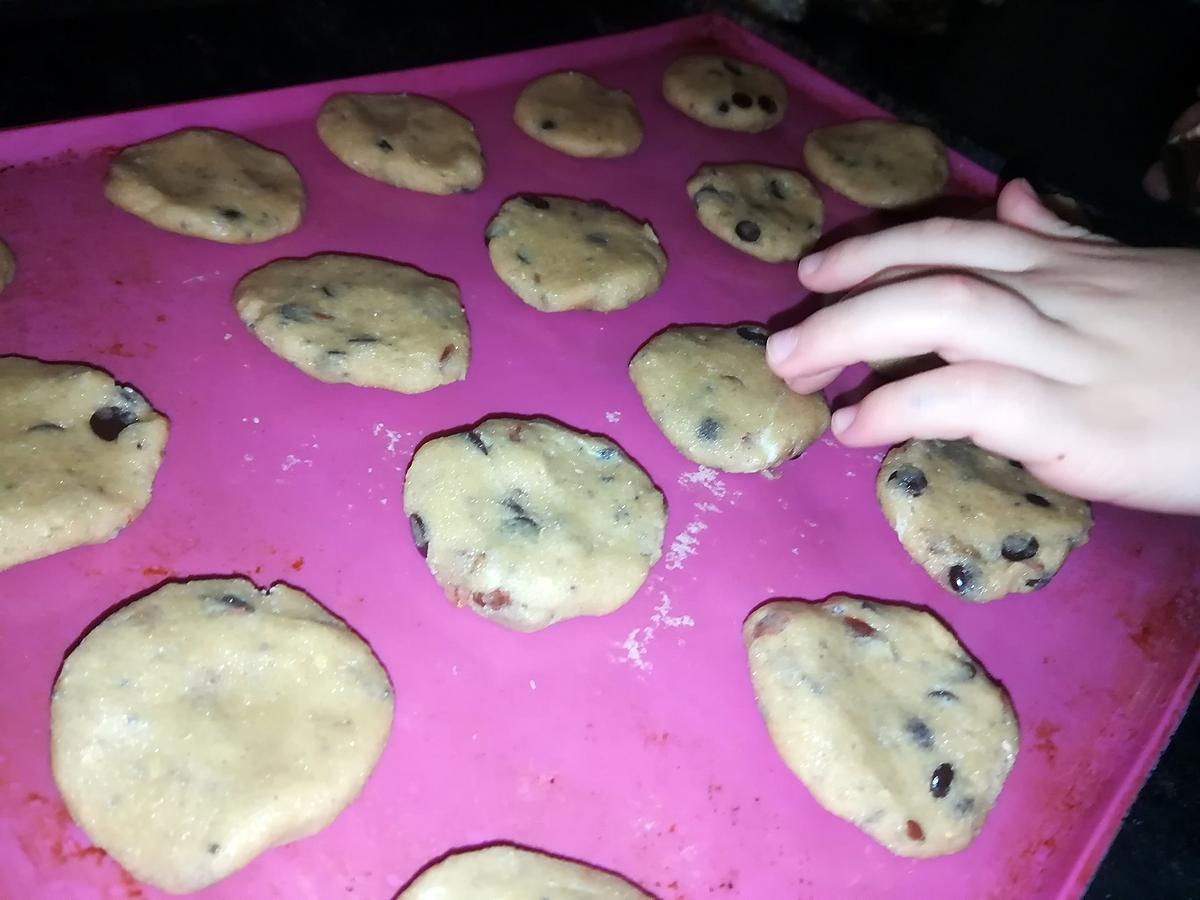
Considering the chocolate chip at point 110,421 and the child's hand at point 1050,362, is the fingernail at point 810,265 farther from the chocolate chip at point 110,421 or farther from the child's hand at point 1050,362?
the chocolate chip at point 110,421

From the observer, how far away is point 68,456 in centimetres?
120

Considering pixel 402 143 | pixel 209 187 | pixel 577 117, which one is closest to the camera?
pixel 209 187

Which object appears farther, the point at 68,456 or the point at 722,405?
the point at 722,405

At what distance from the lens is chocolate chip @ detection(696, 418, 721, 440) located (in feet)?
4.71

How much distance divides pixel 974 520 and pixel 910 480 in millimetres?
114

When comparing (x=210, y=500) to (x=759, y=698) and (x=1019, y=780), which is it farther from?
(x=1019, y=780)

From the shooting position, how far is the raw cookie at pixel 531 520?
1209 millimetres

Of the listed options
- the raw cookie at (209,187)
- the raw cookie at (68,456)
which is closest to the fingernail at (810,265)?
the raw cookie at (209,187)

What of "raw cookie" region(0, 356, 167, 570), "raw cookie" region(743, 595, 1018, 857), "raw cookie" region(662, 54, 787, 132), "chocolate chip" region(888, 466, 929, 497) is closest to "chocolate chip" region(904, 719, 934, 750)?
"raw cookie" region(743, 595, 1018, 857)

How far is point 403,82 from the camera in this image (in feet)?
6.24

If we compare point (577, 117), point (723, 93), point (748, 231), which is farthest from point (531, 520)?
point (723, 93)

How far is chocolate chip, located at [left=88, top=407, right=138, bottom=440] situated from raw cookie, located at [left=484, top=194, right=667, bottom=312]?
638 millimetres

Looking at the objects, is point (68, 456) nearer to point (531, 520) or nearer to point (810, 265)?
point (531, 520)

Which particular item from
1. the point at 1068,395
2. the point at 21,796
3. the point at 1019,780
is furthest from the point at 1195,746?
the point at 21,796
